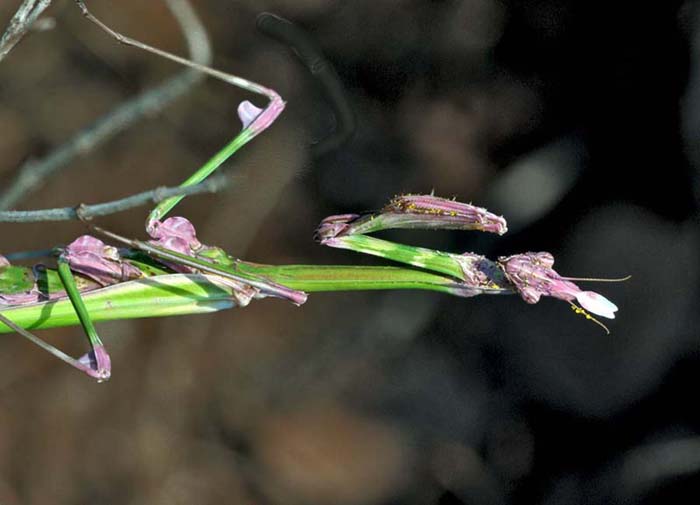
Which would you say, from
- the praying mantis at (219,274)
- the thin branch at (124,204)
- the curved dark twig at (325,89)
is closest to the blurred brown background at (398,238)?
the curved dark twig at (325,89)

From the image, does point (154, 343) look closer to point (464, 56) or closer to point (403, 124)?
point (403, 124)

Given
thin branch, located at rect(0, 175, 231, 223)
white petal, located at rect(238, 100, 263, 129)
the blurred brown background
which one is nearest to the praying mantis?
white petal, located at rect(238, 100, 263, 129)

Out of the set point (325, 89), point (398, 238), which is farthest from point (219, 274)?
point (398, 238)

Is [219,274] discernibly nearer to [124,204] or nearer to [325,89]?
[124,204]

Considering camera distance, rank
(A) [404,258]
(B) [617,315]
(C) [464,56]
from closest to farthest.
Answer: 1. (A) [404,258]
2. (B) [617,315]
3. (C) [464,56]

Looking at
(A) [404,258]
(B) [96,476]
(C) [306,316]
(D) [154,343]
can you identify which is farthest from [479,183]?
(B) [96,476]

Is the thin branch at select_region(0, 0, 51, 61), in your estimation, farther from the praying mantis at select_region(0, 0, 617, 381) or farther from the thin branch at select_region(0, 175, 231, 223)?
the thin branch at select_region(0, 175, 231, 223)
